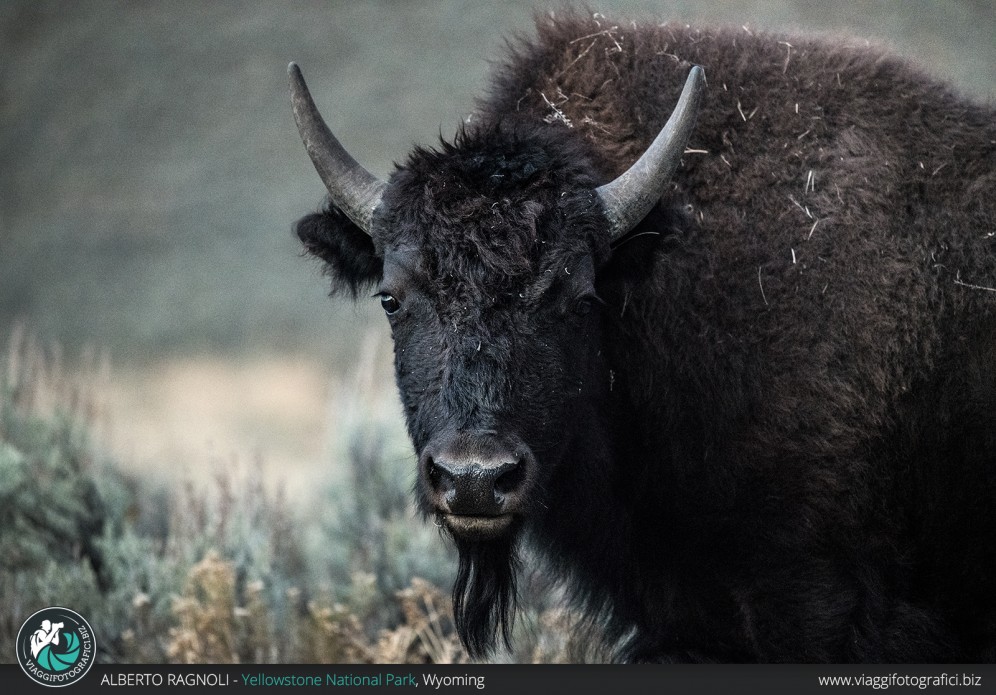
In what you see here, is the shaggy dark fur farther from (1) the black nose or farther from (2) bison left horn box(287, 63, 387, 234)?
(1) the black nose

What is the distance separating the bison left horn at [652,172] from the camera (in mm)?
3643

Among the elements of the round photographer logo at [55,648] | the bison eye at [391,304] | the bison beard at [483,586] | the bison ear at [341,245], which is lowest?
the round photographer logo at [55,648]

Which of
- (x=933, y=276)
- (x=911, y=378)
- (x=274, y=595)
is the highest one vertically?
(x=933, y=276)

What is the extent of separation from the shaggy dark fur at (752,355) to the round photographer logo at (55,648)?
4.82 ft

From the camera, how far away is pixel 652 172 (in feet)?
12.0

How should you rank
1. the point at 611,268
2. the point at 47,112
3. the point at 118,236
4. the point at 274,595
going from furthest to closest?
the point at 118,236 → the point at 47,112 → the point at 274,595 → the point at 611,268

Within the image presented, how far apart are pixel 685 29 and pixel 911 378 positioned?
5.60 ft

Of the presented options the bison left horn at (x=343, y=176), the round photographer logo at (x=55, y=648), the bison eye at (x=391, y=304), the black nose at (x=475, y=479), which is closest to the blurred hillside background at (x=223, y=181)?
the bison left horn at (x=343, y=176)

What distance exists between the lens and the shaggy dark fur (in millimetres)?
3664

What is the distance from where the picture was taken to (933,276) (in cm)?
393

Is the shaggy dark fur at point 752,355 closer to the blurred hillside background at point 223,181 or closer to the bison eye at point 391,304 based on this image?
the bison eye at point 391,304

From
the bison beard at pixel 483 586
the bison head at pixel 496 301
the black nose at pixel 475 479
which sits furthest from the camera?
the bison beard at pixel 483 586

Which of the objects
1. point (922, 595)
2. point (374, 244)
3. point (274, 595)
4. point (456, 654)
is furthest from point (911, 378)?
point (274, 595)
